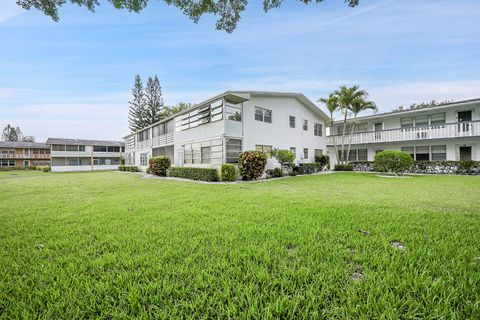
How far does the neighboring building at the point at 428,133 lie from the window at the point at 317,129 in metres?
3.22

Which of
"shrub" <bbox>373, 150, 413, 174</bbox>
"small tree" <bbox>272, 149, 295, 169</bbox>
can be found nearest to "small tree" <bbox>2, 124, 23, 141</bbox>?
"small tree" <bbox>272, 149, 295, 169</bbox>

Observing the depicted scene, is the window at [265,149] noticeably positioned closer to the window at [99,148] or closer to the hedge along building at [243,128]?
the hedge along building at [243,128]

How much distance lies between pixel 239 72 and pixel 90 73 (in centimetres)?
Answer: 1265

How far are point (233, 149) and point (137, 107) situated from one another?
38.5 metres

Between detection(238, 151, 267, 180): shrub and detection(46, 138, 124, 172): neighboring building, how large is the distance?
41.5 meters

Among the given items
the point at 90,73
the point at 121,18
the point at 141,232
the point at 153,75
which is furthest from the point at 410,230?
the point at 153,75

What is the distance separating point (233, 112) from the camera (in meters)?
15.3

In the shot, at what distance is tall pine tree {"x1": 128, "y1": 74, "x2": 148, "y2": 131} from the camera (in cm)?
4528

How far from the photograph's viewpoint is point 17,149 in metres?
50.6

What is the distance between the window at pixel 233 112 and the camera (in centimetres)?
1497

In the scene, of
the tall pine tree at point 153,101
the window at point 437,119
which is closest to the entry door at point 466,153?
the window at point 437,119

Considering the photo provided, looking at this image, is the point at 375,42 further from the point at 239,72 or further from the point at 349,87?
the point at 239,72

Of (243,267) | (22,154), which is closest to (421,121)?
(243,267)

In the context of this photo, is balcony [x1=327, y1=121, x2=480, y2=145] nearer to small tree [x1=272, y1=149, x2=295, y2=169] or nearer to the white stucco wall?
the white stucco wall
